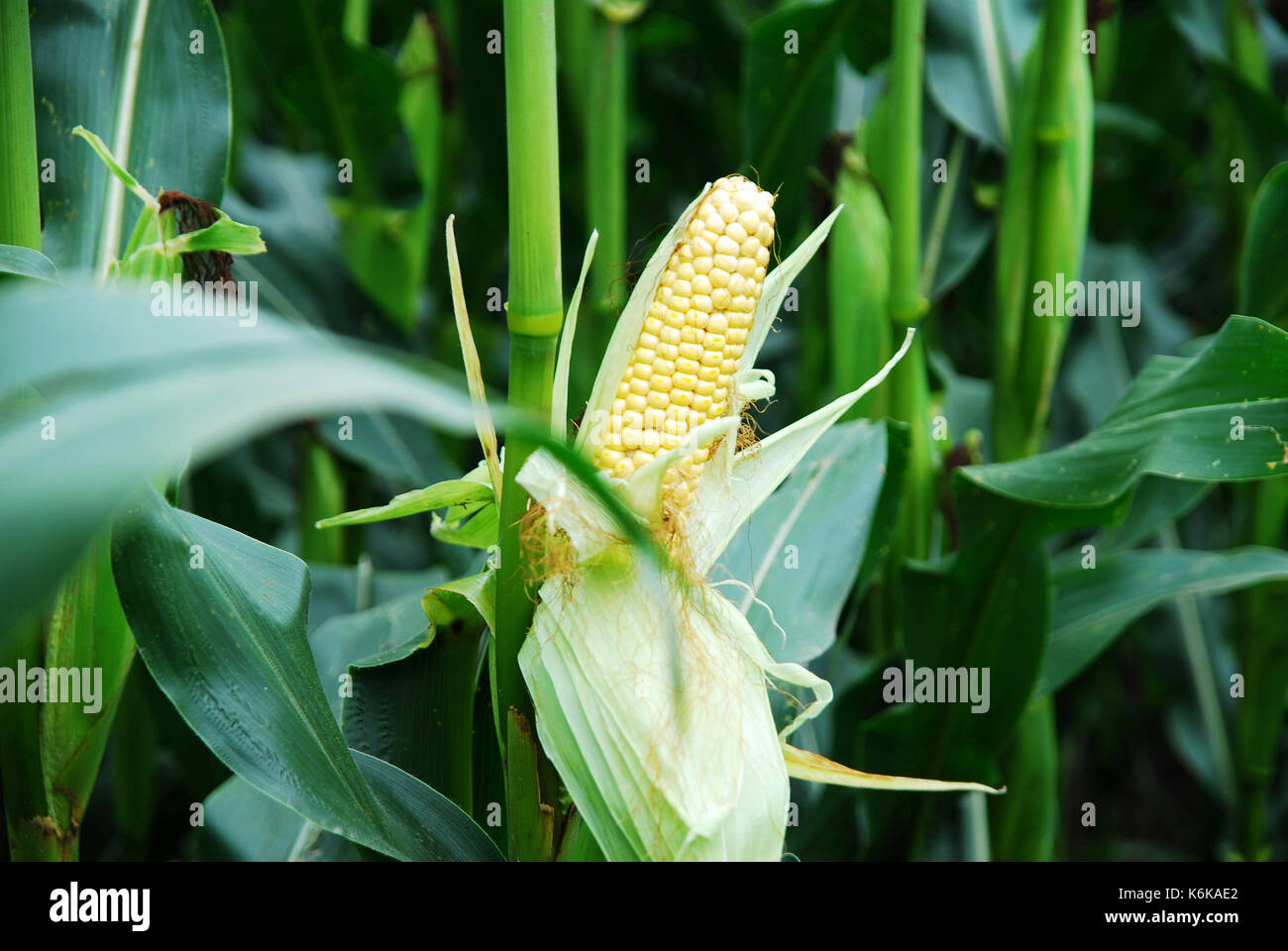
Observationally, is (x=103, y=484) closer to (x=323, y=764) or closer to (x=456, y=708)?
(x=323, y=764)

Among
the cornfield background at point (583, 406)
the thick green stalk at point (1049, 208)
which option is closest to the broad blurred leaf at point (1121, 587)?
the cornfield background at point (583, 406)

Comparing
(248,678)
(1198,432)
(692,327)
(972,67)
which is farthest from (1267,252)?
(248,678)

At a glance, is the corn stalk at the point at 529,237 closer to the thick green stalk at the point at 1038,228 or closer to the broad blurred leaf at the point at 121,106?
the broad blurred leaf at the point at 121,106

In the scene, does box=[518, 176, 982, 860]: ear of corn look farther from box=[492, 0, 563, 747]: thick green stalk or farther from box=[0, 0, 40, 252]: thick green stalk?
box=[0, 0, 40, 252]: thick green stalk

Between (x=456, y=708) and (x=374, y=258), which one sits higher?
(x=374, y=258)

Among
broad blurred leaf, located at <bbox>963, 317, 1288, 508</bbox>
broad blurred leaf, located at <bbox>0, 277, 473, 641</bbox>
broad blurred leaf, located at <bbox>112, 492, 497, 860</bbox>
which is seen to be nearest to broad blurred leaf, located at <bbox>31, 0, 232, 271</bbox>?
broad blurred leaf, located at <bbox>112, 492, 497, 860</bbox>
